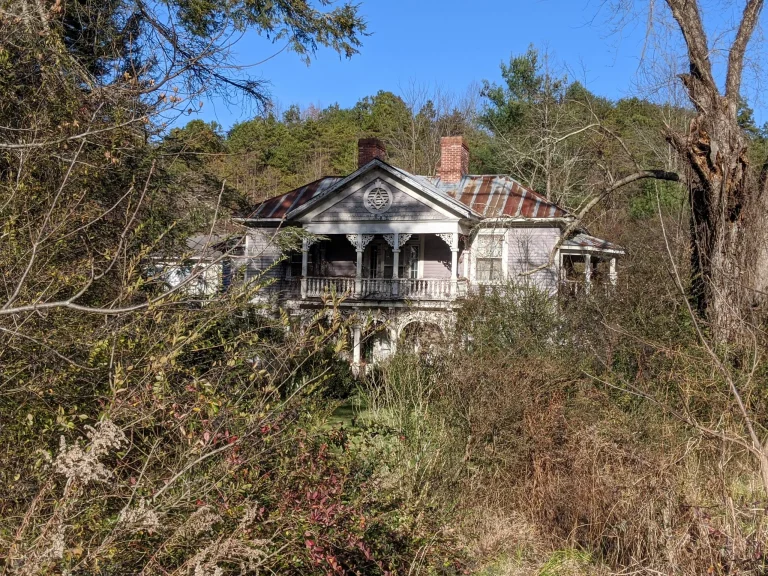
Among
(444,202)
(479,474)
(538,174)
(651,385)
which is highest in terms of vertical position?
(538,174)

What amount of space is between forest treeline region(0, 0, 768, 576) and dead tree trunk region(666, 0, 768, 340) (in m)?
0.04

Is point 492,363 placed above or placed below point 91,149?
below

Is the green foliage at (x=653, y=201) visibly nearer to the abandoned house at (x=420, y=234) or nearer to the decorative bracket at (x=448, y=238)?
the abandoned house at (x=420, y=234)

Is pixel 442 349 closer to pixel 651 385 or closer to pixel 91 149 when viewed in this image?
pixel 651 385

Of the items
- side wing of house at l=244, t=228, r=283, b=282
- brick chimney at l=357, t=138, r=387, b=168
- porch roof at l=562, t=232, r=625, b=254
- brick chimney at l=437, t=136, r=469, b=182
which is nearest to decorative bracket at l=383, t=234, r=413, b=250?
brick chimney at l=357, t=138, r=387, b=168

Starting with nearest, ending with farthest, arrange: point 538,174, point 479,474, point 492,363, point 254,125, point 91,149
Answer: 1. point 91,149
2. point 479,474
3. point 492,363
4. point 538,174
5. point 254,125

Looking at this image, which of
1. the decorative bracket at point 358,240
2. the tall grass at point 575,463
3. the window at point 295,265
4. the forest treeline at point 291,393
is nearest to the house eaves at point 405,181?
the decorative bracket at point 358,240

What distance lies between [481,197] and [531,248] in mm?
2655

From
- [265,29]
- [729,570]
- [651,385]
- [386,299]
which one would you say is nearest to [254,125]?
[386,299]

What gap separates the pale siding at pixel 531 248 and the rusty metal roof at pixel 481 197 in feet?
2.03

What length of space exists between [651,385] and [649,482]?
11.2ft

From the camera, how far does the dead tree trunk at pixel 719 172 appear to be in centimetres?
1053

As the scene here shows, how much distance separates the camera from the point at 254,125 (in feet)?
150

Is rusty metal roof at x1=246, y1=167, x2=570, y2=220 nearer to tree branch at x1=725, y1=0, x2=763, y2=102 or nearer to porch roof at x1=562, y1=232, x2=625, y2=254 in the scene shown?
porch roof at x1=562, y1=232, x2=625, y2=254
